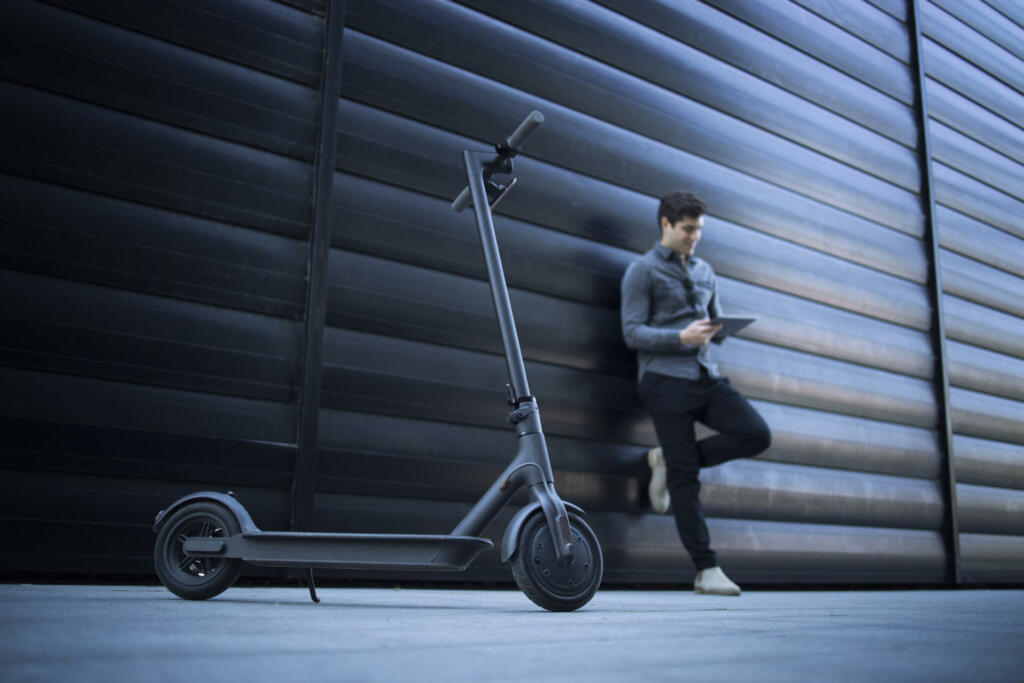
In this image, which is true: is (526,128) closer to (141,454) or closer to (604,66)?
(141,454)

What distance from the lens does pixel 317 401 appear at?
2523 mm

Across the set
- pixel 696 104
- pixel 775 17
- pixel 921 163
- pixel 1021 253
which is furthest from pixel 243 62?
pixel 1021 253

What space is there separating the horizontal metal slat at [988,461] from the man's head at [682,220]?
236cm

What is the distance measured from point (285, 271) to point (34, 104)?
772mm

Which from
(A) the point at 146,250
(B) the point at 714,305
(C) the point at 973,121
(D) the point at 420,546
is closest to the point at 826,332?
(B) the point at 714,305

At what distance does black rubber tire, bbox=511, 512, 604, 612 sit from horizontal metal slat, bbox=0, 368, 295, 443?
0.94 m

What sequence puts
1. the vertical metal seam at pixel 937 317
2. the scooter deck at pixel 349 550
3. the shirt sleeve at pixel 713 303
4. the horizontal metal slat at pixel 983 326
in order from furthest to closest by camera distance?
1. the horizontal metal slat at pixel 983 326
2. the vertical metal seam at pixel 937 317
3. the shirt sleeve at pixel 713 303
4. the scooter deck at pixel 349 550

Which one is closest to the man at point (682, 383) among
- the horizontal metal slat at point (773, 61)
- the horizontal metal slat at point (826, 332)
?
the horizontal metal slat at point (826, 332)

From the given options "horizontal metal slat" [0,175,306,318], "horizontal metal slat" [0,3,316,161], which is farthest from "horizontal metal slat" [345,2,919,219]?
"horizontal metal slat" [0,175,306,318]

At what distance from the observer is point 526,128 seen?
1.99m

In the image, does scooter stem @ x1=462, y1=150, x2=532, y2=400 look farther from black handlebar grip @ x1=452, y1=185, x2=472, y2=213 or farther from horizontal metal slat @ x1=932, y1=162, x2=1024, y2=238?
horizontal metal slat @ x1=932, y1=162, x2=1024, y2=238

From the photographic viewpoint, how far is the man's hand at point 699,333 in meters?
2.95

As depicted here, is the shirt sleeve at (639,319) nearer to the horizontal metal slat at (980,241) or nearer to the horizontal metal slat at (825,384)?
the horizontal metal slat at (825,384)

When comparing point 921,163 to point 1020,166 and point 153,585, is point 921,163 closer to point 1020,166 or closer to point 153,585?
point 1020,166
